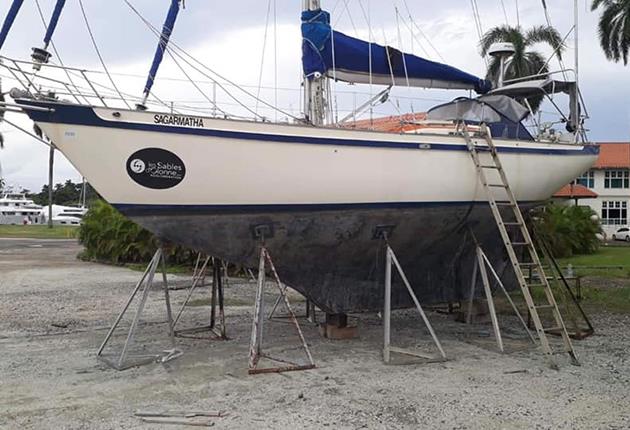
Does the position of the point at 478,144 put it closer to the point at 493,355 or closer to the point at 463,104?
the point at 463,104

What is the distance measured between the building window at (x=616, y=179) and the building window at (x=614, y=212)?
1.31 m

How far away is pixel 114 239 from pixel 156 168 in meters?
16.9

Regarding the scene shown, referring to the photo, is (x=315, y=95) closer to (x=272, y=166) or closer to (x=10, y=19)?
(x=272, y=166)

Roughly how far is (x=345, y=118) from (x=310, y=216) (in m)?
1.90

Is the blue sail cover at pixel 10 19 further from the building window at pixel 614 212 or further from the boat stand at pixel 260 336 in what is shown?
the building window at pixel 614 212

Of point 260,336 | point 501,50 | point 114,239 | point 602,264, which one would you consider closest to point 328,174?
point 260,336

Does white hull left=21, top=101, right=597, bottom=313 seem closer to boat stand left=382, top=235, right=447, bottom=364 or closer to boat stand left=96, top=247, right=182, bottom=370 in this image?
boat stand left=382, top=235, right=447, bottom=364

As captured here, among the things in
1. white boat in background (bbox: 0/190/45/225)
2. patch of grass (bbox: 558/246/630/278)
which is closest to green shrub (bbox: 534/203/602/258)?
patch of grass (bbox: 558/246/630/278)

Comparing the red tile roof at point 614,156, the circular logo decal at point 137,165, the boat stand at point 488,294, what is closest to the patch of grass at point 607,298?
the boat stand at point 488,294

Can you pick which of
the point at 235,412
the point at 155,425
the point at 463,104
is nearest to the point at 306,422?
the point at 235,412

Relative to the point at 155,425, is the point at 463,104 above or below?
above

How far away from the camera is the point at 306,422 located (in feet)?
19.9

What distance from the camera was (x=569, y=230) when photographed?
25.2 meters

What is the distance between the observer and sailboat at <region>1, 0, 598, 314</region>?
302 inches
